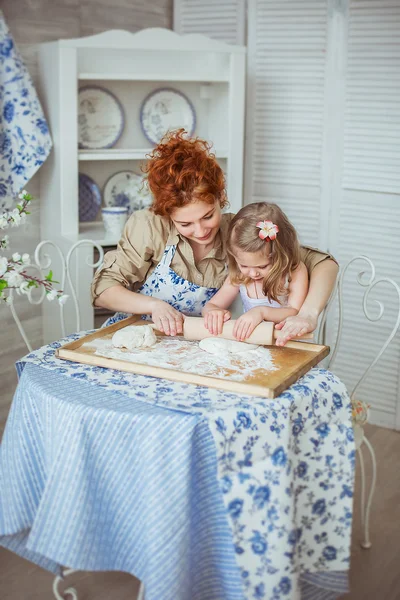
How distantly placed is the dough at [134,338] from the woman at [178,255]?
0.26ft

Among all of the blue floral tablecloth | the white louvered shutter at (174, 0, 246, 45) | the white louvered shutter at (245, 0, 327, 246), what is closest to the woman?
the blue floral tablecloth

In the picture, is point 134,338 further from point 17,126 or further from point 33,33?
point 33,33

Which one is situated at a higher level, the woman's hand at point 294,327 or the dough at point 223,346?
the woman's hand at point 294,327

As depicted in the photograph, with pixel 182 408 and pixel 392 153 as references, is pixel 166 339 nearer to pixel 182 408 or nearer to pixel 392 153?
pixel 182 408

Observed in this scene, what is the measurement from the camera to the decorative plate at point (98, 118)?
3.33 metres

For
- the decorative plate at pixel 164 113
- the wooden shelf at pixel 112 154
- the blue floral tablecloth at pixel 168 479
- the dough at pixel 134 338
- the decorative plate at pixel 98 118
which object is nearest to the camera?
the blue floral tablecloth at pixel 168 479

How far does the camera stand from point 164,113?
355 centimetres

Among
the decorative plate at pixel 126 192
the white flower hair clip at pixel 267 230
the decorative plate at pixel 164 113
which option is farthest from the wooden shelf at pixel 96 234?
the white flower hair clip at pixel 267 230

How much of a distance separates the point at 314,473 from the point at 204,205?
803 mm

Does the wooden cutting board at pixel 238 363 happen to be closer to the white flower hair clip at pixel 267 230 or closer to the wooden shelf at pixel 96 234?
the white flower hair clip at pixel 267 230

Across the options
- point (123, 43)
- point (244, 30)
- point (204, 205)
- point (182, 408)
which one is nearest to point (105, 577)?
point (182, 408)

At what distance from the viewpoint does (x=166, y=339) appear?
2.09m

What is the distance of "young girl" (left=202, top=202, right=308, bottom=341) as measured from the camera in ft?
6.84

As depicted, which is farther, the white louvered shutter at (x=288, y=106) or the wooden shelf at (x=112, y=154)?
the white louvered shutter at (x=288, y=106)
